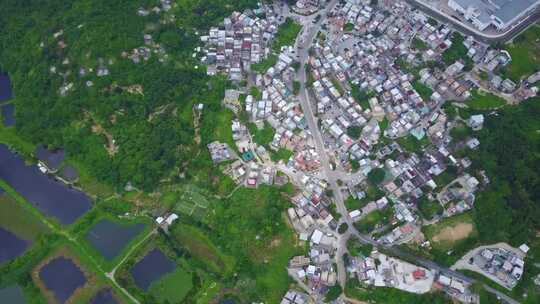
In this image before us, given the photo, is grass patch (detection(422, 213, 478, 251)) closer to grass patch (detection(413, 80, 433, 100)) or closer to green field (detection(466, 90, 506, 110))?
green field (detection(466, 90, 506, 110))

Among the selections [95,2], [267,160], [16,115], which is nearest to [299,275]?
[267,160]

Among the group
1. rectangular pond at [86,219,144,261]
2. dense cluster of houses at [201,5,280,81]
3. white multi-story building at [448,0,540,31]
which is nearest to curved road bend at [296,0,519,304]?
dense cluster of houses at [201,5,280,81]

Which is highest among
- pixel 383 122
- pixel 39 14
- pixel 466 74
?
pixel 466 74

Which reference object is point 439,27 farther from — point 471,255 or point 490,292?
point 490,292

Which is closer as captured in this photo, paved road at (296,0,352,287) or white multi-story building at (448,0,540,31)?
paved road at (296,0,352,287)

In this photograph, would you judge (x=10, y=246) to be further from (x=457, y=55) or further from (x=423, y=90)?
(x=457, y=55)

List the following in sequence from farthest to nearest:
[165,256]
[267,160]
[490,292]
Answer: [267,160], [165,256], [490,292]
